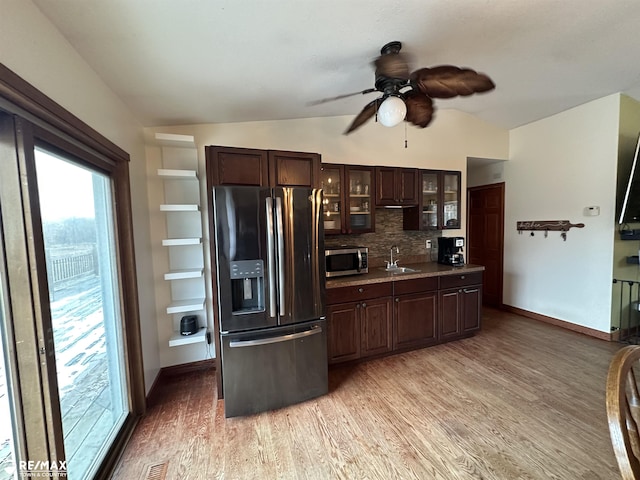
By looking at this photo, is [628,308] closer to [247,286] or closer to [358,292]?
[358,292]

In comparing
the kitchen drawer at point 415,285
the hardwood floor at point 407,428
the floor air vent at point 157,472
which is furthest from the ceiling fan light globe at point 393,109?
the floor air vent at point 157,472

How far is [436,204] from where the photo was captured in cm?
352

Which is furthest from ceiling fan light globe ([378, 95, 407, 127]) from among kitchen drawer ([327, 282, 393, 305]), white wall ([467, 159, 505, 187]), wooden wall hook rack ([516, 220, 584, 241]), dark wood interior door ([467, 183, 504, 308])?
dark wood interior door ([467, 183, 504, 308])

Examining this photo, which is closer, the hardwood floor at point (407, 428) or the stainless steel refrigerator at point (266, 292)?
the hardwood floor at point (407, 428)

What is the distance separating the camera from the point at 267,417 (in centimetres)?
207

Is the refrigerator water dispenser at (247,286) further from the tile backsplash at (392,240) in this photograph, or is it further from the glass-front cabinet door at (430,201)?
the glass-front cabinet door at (430,201)

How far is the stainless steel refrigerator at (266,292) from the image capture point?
2.00 meters

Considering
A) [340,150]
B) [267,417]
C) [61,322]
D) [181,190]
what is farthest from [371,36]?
[267,417]

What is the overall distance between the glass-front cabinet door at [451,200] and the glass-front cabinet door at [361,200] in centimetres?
112

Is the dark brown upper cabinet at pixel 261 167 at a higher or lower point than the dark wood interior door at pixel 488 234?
higher

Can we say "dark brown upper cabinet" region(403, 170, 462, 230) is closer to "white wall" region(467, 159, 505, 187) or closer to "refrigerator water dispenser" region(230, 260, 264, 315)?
"white wall" region(467, 159, 505, 187)

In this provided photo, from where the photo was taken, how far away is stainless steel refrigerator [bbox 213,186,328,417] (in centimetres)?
200

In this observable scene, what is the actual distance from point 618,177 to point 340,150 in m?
3.21

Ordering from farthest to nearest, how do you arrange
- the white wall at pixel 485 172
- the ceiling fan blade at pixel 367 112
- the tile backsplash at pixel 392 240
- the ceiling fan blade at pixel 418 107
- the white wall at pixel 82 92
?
the white wall at pixel 485 172, the tile backsplash at pixel 392 240, the ceiling fan blade at pixel 367 112, the ceiling fan blade at pixel 418 107, the white wall at pixel 82 92
